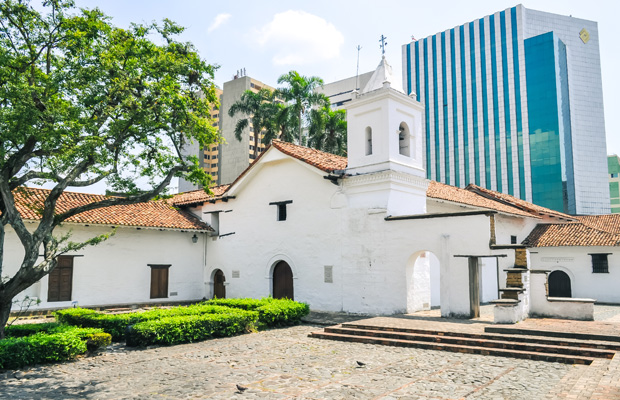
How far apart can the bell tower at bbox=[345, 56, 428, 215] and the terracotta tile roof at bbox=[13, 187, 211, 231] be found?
7114 mm

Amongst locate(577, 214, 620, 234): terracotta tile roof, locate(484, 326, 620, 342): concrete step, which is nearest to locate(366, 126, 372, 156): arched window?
locate(484, 326, 620, 342): concrete step

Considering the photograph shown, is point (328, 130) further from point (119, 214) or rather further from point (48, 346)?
point (48, 346)

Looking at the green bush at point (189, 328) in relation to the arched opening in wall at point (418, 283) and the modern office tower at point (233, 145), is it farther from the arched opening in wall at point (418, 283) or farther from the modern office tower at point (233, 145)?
the modern office tower at point (233, 145)

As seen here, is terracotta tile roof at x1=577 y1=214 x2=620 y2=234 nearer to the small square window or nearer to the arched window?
the small square window

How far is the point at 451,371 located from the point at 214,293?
15.8m

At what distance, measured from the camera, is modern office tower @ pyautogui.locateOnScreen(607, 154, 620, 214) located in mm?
79000

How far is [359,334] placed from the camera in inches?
492

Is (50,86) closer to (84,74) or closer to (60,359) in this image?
(84,74)

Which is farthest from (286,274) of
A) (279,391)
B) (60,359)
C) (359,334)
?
(279,391)

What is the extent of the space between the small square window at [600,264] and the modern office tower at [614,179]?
67495mm

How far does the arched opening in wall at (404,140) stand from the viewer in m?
17.2

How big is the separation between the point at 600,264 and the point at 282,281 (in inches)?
582

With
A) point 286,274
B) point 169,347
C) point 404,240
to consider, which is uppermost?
point 404,240

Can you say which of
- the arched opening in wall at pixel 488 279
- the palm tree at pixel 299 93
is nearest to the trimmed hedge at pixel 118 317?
the arched opening in wall at pixel 488 279
